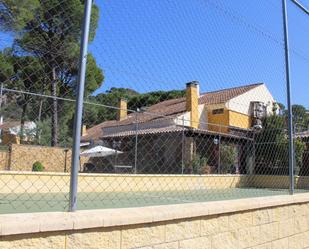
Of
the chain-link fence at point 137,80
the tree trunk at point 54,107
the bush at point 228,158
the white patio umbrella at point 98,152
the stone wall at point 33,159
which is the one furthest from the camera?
the bush at point 228,158

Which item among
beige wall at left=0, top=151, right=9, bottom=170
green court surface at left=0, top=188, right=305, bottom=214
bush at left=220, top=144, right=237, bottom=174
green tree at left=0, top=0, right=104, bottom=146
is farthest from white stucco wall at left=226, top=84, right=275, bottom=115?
beige wall at left=0, top=151, right=9, bottom=170

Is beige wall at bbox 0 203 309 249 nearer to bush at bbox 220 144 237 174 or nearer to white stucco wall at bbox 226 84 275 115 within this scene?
white stucco wall at bbox 226 84 275 115

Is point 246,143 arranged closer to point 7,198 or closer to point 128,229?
point 7,198

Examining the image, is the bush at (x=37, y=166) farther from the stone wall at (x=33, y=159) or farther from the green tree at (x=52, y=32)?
the green tree at (x=52, y=32)

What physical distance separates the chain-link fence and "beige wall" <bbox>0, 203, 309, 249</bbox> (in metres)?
0.32

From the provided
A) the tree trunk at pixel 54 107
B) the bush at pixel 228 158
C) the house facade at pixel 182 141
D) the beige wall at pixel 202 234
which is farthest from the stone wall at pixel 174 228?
the bush at pixel 228 158

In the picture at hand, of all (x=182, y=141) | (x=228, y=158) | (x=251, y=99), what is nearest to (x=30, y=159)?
(x=182, y=141)

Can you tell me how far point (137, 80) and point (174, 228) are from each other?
4.03ft

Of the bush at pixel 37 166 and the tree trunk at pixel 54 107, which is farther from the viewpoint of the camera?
the bush at pixel 37 166

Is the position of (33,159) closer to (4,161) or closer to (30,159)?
(30,159)

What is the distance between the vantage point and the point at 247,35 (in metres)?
5.51

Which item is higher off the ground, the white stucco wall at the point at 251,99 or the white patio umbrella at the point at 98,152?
the white stucco wall at the point at 251,99

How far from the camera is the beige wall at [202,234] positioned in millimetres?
2547

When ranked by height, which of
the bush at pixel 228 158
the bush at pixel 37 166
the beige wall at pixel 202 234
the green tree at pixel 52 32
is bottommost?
the beige wall at pixel 202 234
